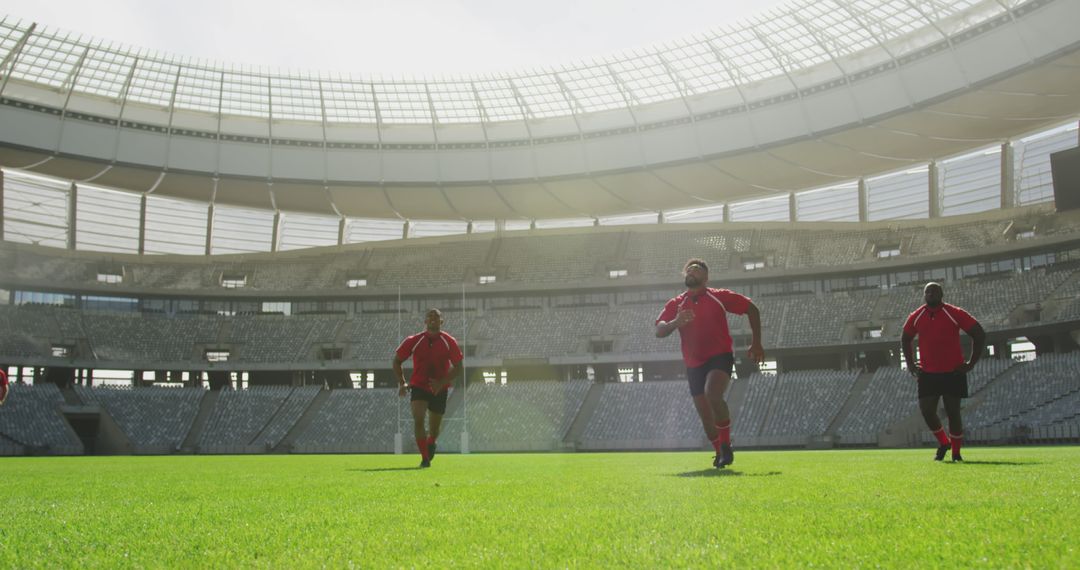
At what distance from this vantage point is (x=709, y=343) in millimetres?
9891

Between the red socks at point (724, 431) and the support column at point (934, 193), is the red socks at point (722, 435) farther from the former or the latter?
the support column at point (934, 193)

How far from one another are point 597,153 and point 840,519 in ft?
158

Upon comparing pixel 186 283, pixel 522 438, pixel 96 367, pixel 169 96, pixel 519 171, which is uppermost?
pixel 169 96

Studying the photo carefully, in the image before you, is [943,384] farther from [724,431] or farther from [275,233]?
[275,233]

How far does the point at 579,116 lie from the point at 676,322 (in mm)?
43295

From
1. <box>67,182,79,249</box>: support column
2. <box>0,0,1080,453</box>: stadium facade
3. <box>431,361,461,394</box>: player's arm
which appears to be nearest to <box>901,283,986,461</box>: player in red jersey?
<box>431,361,461,394</box>: player's arm

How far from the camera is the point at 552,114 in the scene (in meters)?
51.7

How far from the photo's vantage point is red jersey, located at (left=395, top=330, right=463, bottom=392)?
40.5ft

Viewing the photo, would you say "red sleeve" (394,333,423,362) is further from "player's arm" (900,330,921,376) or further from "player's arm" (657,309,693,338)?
"player's arm" (900,330,921,376)

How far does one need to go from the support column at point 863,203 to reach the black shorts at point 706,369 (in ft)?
159

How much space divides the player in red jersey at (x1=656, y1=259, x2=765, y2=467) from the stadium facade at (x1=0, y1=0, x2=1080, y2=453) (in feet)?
102

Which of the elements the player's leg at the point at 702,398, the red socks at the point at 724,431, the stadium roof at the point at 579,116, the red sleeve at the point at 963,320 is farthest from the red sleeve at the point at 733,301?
the stadium roof at the point at 579,116

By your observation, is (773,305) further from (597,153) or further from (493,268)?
(493,268)

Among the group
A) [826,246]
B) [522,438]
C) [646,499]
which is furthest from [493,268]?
[646,499]
